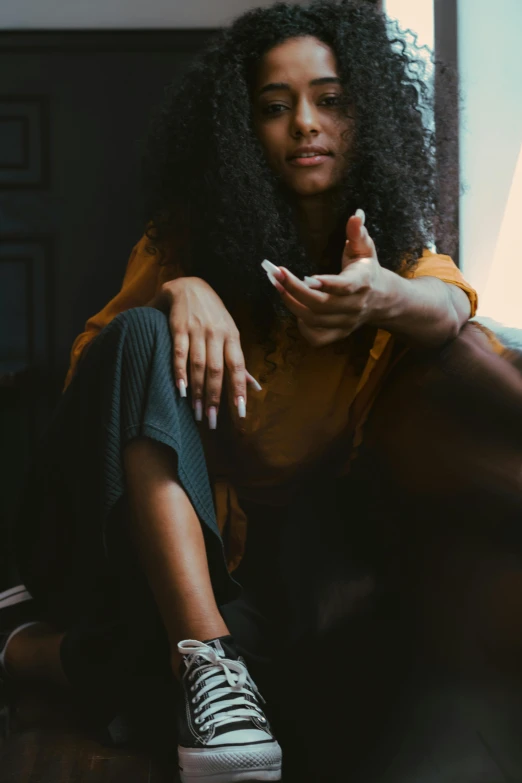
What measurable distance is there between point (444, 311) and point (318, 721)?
17.7 inches

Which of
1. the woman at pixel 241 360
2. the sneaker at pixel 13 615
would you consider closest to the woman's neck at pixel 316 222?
the woman at pixel 241 360

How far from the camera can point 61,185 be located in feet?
4.61

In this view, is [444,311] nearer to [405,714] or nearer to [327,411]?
[327,411]

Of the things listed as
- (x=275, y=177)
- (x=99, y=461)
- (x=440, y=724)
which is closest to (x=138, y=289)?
(x=275, y=177)

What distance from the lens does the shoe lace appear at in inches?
29.3

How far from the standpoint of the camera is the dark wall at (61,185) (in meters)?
1.36

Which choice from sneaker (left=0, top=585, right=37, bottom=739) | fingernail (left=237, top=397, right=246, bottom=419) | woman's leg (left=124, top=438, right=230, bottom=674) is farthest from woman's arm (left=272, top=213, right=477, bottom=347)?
sneaker (left=0, top=585, right=37, bottom=739)

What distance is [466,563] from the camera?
0.71m

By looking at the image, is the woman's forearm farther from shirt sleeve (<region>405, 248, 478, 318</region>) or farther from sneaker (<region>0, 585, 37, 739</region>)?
sneaker (<region>0, 585, 37, 739</region>)

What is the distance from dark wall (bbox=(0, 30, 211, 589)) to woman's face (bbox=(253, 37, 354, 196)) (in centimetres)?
42

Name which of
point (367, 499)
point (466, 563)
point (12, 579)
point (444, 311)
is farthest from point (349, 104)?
Result: point (12, 579)

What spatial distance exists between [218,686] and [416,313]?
0.43 m

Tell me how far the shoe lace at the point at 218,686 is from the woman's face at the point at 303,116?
1.92 feet

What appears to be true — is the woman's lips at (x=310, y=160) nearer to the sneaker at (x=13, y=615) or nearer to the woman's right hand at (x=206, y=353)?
the woman's right hand at (x=206, y=353)
